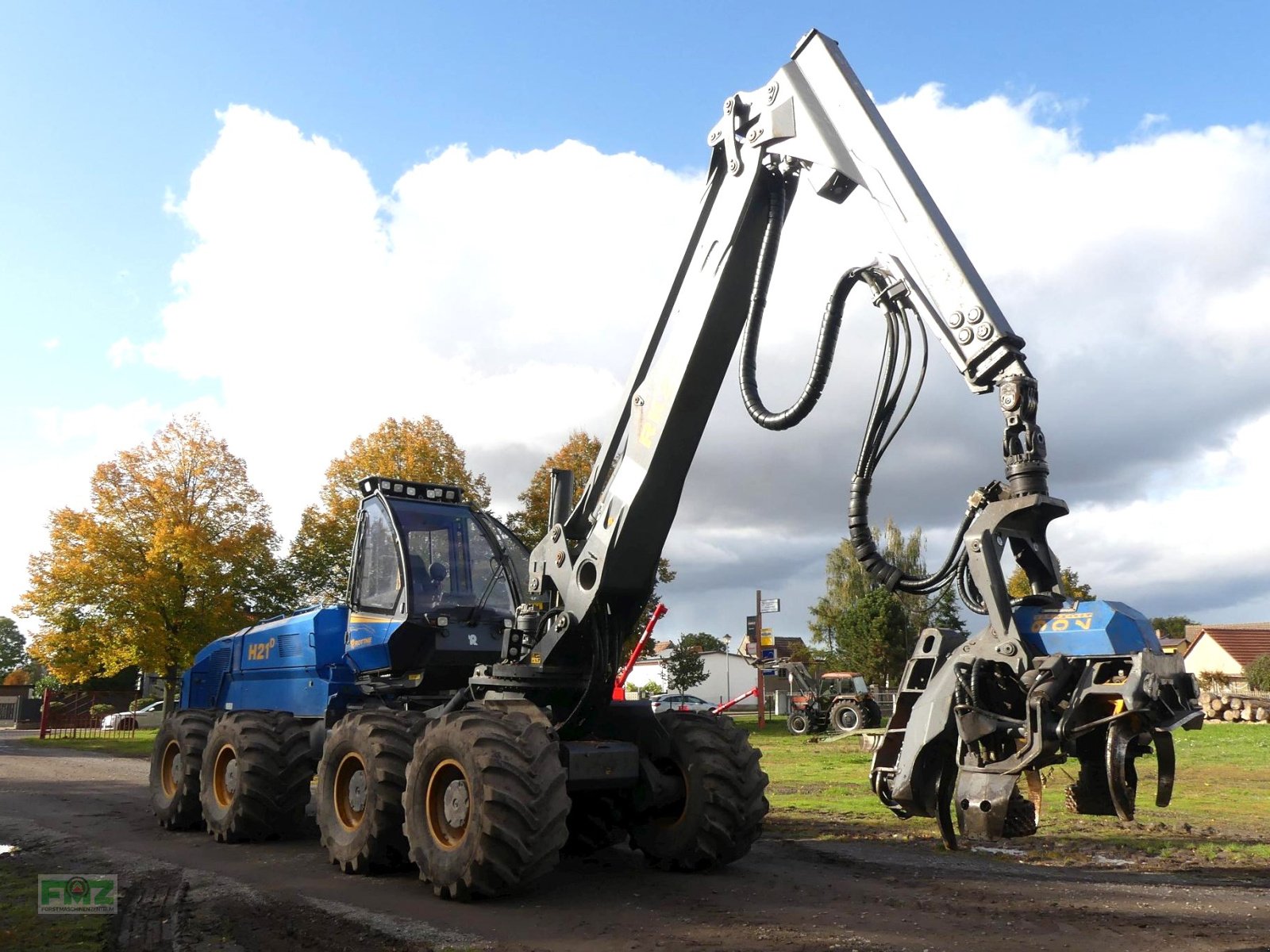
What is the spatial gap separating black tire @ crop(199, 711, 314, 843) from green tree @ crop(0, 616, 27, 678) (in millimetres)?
107872

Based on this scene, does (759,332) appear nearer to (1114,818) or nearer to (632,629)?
(632,629)

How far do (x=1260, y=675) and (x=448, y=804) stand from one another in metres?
46.5

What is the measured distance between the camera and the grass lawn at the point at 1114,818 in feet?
30.0

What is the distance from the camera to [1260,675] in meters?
44.1

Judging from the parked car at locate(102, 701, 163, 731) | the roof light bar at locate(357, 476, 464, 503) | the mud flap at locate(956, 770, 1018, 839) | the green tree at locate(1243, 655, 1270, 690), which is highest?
the roof light bar at locate(357, 476, 464, 503)

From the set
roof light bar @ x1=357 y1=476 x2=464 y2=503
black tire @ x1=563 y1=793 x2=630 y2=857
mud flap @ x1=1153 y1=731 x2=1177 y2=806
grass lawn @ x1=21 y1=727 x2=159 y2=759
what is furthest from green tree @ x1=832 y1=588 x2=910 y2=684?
mud flap @ x1=1153 y1=731 x2=1177 y2=806

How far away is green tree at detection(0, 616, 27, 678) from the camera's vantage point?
108 metres

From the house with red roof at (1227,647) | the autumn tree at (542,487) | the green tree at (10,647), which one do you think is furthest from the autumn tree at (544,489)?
the green tree at (10,647)

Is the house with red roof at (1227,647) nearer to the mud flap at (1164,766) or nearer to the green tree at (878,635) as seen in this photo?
the green tree at (878,635)

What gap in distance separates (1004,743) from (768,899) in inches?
93.5

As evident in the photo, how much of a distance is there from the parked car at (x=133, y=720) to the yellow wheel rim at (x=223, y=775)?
28120 millimetres

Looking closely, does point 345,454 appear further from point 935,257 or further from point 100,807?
point 935,257

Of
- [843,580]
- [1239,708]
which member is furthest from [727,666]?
[1239,708]

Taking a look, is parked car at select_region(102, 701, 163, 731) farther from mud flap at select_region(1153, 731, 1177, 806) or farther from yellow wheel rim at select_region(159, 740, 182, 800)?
mud flap at select_region(1153, 731, 1177, 806)
